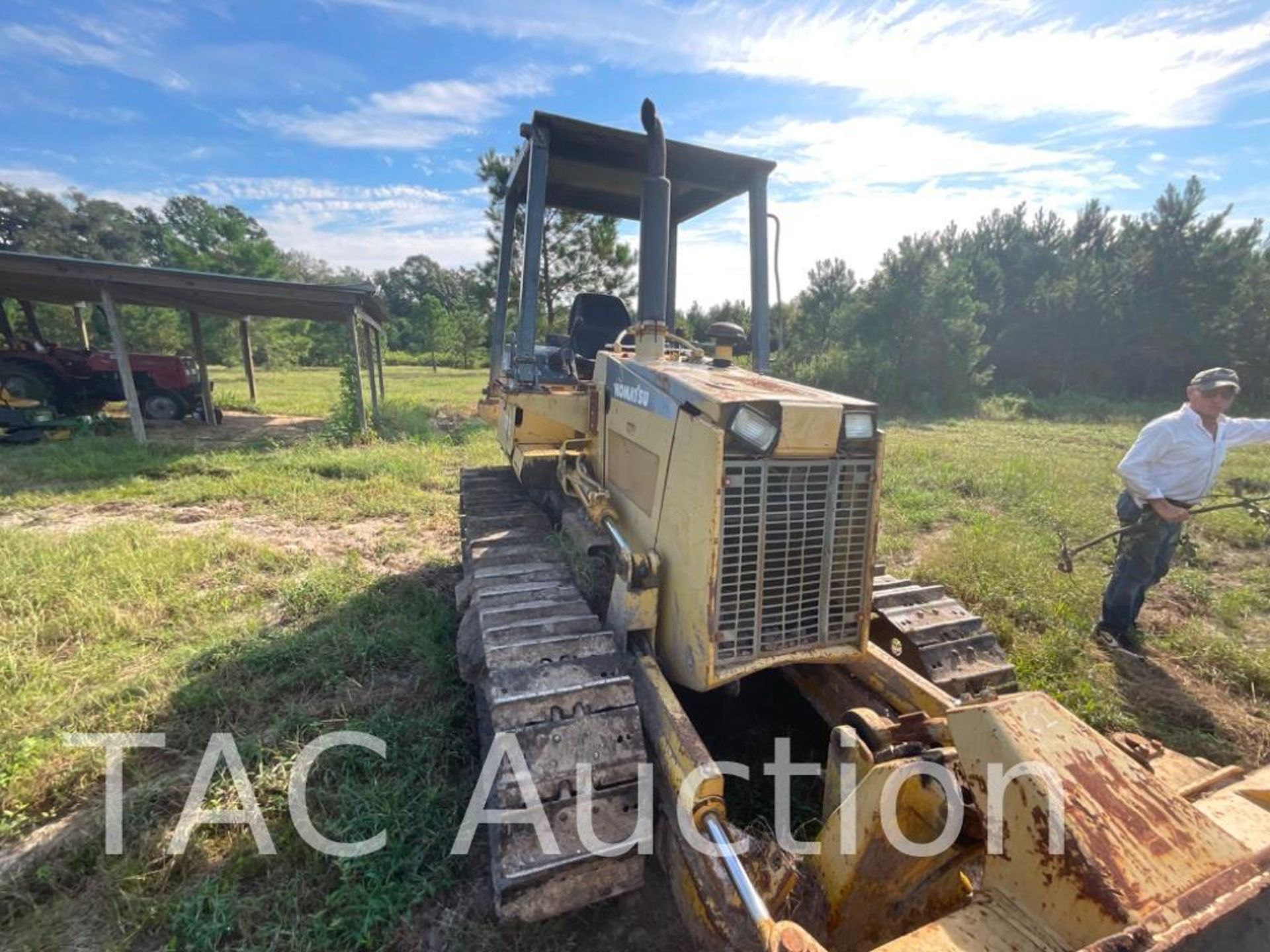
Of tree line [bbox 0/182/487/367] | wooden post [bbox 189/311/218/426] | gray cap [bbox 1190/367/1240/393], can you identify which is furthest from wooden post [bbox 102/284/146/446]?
gray cap [bbox 1190/367/1240/393]

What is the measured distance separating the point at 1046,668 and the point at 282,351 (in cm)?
3897

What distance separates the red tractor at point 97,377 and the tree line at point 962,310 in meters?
Result: 7.47

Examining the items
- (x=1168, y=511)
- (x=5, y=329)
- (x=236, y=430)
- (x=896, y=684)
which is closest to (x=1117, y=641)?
(x=1168, y=511)

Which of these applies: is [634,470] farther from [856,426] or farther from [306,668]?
[306,668]

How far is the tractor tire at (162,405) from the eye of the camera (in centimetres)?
1254

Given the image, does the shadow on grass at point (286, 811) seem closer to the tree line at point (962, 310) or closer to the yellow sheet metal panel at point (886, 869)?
the yellow sheet metal panel at point (886, 869)

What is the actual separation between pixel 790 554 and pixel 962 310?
72.2ft

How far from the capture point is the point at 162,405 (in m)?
12.6

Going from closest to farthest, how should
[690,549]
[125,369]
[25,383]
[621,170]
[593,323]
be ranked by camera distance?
[690,549] → [621,170] → [593,323] → [125,369] → [25,383]

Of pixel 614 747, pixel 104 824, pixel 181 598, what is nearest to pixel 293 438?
pixel 181 598

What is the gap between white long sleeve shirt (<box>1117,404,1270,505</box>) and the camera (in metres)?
3.61

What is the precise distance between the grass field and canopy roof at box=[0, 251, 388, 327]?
3872 mm

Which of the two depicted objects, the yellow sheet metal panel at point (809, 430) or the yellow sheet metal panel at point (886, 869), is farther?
the yellow sheet metal panel at point (809, 430)

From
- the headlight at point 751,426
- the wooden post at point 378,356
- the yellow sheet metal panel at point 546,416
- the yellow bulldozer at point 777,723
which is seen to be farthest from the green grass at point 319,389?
the headlight at point 751,426
